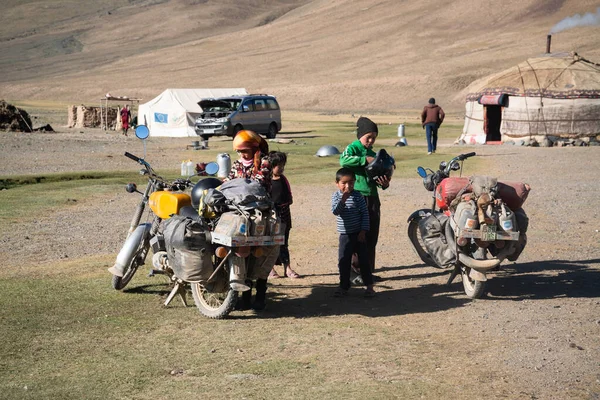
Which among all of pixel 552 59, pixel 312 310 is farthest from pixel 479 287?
pixel 552 59

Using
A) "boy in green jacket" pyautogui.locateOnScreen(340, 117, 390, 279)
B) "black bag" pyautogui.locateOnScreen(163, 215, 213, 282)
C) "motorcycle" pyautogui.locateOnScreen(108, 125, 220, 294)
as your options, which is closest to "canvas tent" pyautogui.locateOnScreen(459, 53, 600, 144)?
"boy in green jacket" pyautogui.locateOnScreen(340, 117, 390, 279)

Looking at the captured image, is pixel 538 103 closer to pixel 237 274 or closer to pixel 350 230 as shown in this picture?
pixel 350 230

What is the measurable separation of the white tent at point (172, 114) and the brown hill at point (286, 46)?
3391 cm

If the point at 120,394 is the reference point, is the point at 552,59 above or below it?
above

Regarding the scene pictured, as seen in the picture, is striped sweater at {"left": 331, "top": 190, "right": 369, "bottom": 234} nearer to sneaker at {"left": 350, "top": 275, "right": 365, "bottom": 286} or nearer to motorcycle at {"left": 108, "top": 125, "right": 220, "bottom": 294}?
sneaker at {"left": 350, "top": 275, "right": 365, "bottom": 286}

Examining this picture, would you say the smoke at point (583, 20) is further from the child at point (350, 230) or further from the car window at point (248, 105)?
the child at point (350, 230)

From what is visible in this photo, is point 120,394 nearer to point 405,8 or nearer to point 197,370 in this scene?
point 197,370

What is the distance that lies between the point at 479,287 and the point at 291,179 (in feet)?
34.2

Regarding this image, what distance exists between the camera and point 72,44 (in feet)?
452

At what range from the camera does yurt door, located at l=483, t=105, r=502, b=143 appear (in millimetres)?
31234

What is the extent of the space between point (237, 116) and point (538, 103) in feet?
36.5

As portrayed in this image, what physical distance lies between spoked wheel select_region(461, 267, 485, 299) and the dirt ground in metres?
0.10

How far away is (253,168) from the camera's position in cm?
746

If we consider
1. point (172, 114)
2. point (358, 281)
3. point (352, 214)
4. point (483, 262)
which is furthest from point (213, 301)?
point (172, 114)
